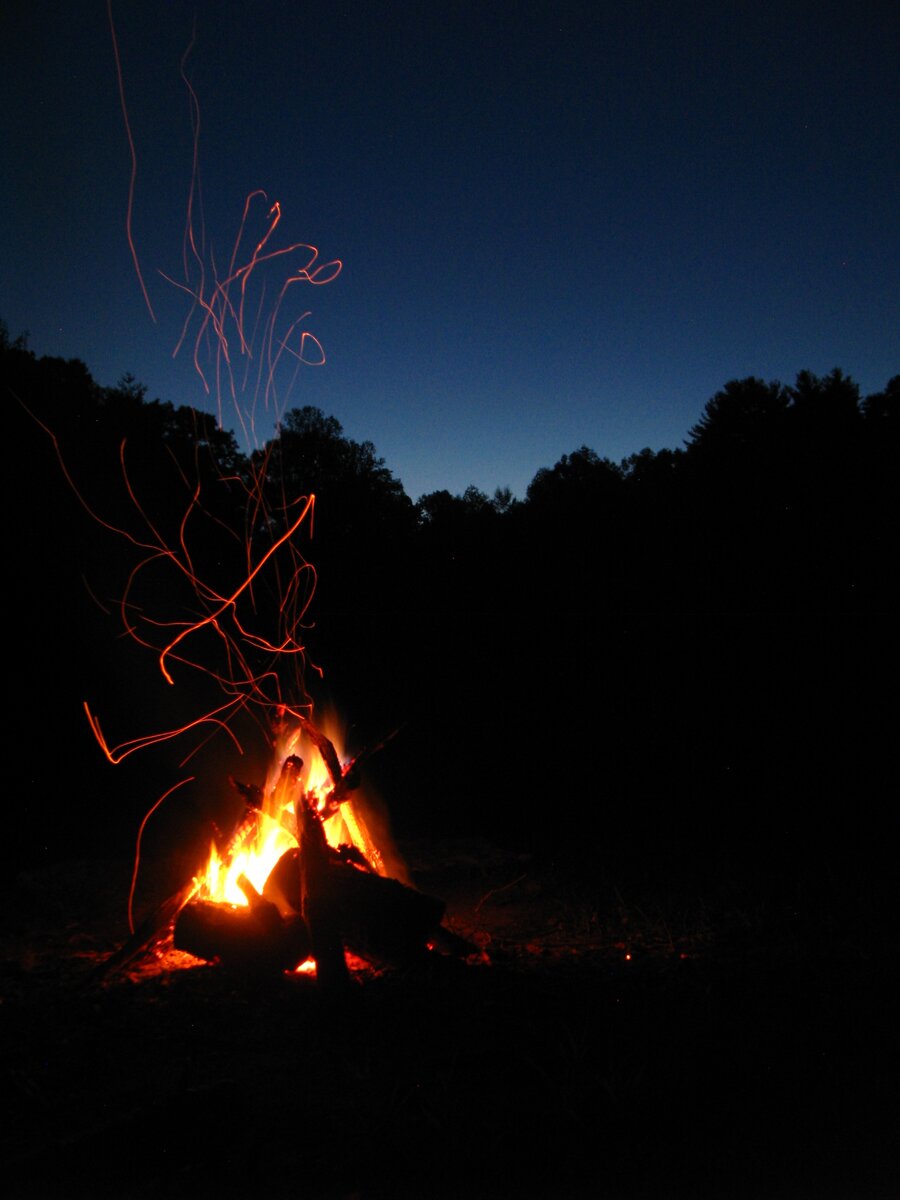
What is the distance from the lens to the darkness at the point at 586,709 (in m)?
2.95

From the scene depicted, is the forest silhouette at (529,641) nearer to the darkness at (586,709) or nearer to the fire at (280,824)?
the darkness at (586,709)

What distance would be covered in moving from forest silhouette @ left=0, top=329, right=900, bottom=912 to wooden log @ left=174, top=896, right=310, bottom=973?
11.7 ft

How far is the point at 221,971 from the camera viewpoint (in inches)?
159

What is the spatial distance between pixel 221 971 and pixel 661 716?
795 cm

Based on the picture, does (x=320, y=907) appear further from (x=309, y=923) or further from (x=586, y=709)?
(x=586, y=709)

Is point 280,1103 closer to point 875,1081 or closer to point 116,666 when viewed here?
point 875,1081

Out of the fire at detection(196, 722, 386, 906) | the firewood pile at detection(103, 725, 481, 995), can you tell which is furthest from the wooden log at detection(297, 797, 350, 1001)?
the fire at detection(196, 722, 386, 906)

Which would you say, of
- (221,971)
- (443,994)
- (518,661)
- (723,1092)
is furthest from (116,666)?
(723,1092)

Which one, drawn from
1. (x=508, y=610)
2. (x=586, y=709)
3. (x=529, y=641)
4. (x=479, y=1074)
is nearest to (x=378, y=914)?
(x=479, y=1074)

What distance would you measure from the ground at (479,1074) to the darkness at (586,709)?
0.07 feet

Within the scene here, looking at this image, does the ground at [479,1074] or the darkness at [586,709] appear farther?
the darkness at [586,709]

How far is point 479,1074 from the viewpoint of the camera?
113 inches

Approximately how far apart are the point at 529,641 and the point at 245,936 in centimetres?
795

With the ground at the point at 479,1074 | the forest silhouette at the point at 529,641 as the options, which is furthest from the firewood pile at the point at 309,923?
the forest silhouette at the point at 529,641
